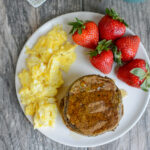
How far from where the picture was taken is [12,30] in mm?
1797

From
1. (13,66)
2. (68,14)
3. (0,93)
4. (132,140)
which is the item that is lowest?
(132,140)

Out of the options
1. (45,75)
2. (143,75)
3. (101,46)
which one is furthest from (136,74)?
(45,75)

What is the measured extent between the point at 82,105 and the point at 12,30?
2.98 ft

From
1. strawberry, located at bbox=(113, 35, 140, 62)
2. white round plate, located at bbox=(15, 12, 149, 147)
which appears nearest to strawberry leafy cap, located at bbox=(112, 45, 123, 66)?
strawberry, located at bbox=(113, 35, 140, 62)

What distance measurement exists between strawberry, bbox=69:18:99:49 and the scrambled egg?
5.0 inches

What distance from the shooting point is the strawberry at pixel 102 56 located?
160 centimetres

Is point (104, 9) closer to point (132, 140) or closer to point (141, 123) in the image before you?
point (141, 123)

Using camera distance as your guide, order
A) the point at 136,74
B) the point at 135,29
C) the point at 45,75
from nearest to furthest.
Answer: the point at 136,74, the point at 45,75, the point at 135,29

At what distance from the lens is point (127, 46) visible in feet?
5.38

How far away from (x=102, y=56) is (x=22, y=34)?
745 mm

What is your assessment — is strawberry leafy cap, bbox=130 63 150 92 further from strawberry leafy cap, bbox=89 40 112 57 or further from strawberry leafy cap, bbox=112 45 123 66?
strawberry leafy cap, bbox=89 40 112 57

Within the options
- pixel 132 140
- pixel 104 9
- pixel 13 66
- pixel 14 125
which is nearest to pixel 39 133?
pixel 14 125

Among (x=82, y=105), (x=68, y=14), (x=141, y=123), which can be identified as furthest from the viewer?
(x=141, y=123)

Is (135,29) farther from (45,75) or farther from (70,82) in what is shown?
(45,75)
